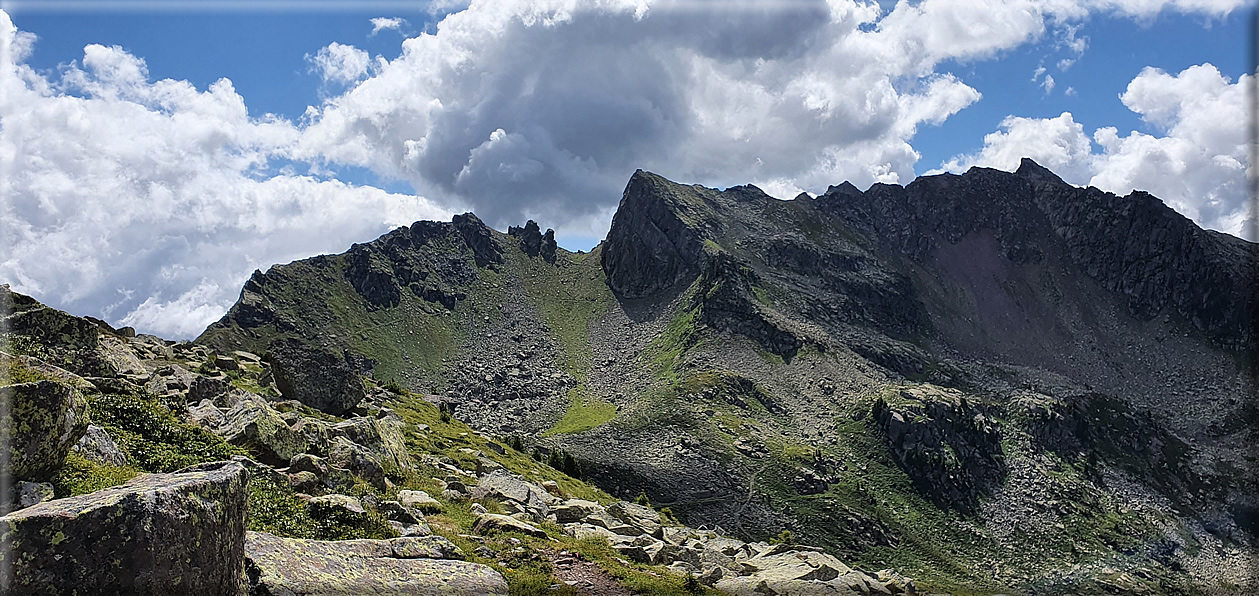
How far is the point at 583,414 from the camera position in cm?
18200

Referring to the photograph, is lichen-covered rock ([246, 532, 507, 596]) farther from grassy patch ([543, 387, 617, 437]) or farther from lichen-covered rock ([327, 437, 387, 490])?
grassy patch ([543, 387, 617, 437])

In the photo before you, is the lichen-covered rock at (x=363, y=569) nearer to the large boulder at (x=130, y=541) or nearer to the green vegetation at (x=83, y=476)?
the large boulder at (x=130, y=541)

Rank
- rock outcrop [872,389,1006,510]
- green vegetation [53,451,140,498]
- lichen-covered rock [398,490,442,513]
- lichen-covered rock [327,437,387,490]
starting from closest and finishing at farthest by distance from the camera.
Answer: green vegetation [53,451,140,498]
lichen-covered rock [398,490,442,513]
lichen-covered rock [327,437,387,490]
rock outcrop [872,389,1006,510]

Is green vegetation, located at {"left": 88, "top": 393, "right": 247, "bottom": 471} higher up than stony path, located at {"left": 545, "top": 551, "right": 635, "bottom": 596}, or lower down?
higher up

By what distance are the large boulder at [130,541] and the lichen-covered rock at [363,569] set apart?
69.5 inches

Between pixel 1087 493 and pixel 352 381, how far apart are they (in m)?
156

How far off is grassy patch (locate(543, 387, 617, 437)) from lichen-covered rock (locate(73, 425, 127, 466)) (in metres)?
148

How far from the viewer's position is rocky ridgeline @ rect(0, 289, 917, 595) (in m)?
9.38

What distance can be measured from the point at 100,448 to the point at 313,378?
34.2m

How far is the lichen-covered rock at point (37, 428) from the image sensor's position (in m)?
11.6

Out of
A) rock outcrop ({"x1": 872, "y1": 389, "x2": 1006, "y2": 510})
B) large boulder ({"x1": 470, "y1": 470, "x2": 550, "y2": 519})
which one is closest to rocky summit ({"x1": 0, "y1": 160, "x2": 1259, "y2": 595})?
large boulder ({"x1": 470, "y1": 470, "x2": 550, "y2": 519})

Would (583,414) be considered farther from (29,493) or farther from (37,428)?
(29,493)

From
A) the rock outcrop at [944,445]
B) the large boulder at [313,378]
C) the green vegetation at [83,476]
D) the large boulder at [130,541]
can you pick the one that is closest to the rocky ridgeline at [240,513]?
the large boulder at [130,541]

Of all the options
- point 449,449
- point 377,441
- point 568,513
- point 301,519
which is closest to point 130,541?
point 301,519
